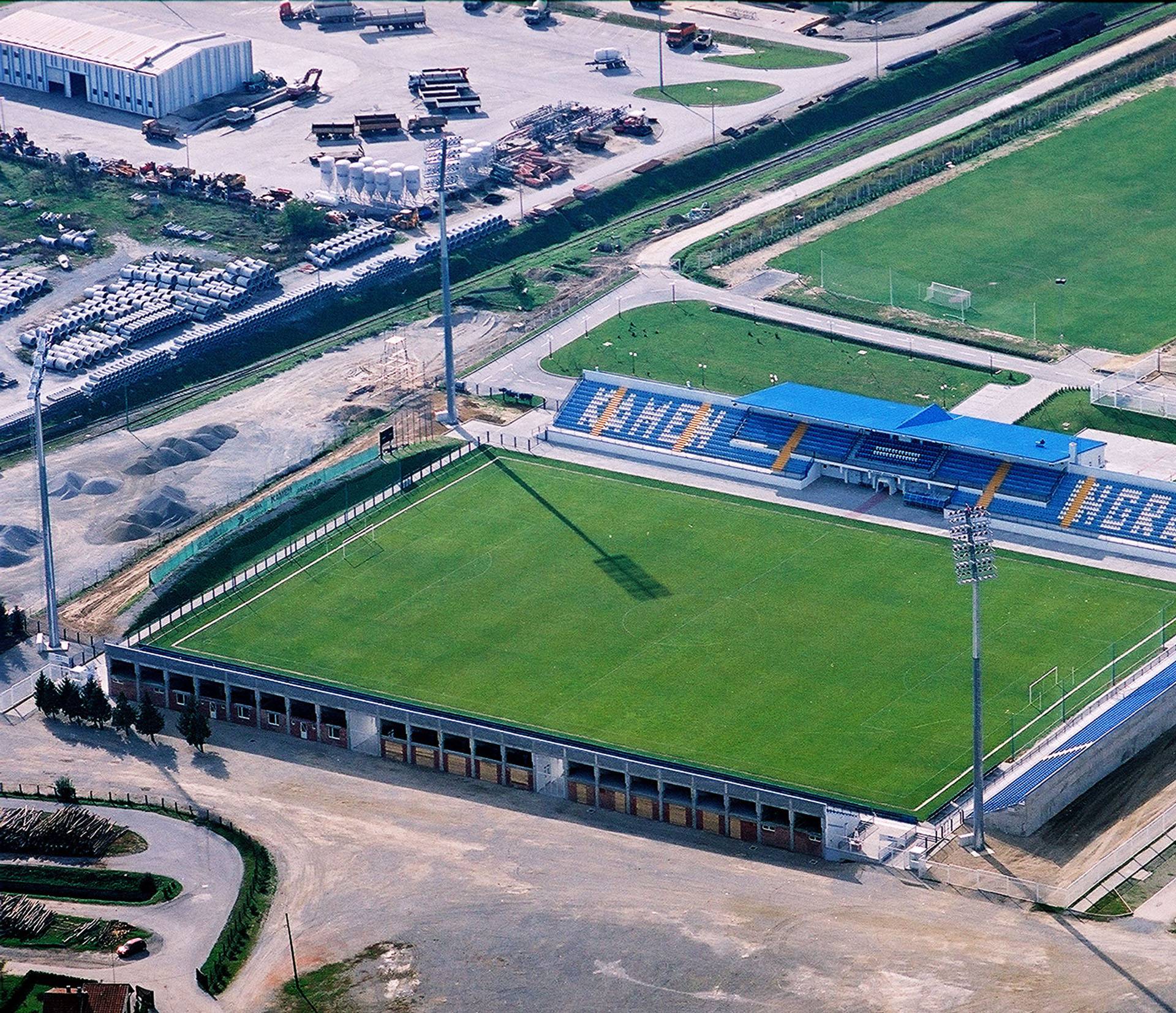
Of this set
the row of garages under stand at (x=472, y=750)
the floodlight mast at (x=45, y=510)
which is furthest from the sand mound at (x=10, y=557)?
the row of garages under stand at (x=472, y=750)

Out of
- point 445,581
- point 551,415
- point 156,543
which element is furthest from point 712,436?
point 156,543

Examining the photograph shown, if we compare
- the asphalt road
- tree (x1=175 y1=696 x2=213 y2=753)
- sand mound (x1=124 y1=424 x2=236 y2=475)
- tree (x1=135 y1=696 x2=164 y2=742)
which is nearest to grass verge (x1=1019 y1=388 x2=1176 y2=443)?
sand mound (x1=124 y1=424 x2=236 y2=475)

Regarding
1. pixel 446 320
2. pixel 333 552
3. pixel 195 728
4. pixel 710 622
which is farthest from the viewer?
pixel 446 320

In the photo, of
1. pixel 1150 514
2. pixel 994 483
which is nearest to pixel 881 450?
pixel 994 483

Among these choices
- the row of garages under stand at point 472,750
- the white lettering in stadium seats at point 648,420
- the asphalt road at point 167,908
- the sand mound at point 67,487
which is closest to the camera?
the asphalt road at point 167,908

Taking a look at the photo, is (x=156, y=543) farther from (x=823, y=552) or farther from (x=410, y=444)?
(x=823, y=552)

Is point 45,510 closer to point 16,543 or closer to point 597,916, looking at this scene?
point 16,543

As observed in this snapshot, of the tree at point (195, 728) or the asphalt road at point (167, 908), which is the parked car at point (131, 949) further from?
the tree at point (195, 728)
